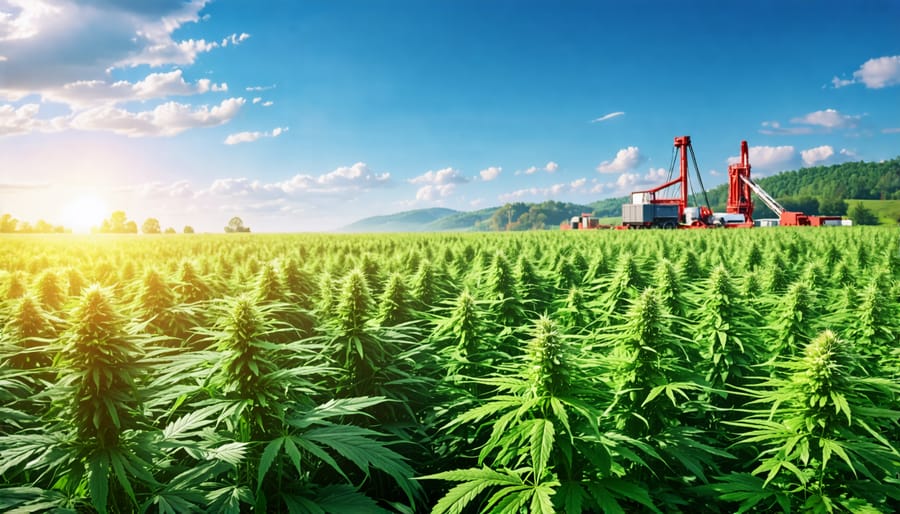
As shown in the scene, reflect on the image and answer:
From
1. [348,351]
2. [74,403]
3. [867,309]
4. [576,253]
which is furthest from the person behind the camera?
[576,253]

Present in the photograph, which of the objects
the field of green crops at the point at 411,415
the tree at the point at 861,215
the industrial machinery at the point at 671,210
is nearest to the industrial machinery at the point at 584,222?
the industrial machinery at the point at 671,210

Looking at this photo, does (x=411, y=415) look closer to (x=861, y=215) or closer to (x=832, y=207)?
(x=861, y=215)

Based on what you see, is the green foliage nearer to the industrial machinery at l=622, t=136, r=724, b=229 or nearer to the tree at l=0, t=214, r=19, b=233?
the industrial machinery at l=622, t=136, r=724, b=229

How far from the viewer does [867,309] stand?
704 cm

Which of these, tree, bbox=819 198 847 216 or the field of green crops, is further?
tree, bbox=819 198 847 216

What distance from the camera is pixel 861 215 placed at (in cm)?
13112

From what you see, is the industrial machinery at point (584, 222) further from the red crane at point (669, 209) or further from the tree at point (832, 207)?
the tree at point (832, 207)

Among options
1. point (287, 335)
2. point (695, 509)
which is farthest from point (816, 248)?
point (287, 335)

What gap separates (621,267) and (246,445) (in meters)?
7.66

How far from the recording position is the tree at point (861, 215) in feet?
430

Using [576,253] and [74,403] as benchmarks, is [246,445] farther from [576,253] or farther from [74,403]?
[576,253]

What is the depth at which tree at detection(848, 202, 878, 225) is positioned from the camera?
430 feet

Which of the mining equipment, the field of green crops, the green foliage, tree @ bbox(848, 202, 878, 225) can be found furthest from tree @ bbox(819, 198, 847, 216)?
the green foliage

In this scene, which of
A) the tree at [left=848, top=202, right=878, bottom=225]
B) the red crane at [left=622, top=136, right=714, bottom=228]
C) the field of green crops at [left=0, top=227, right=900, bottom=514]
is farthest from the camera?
the tree at [left=848, top=202, right=878, bottom=225]
